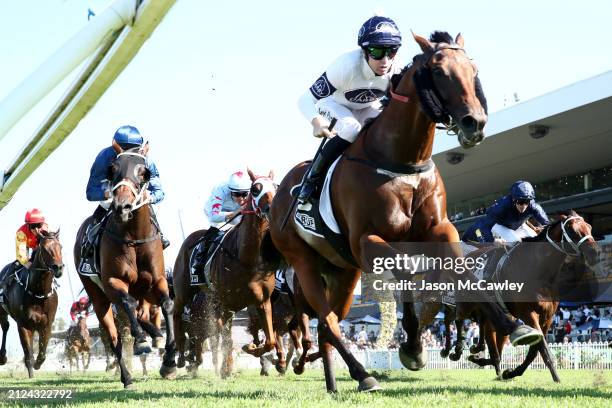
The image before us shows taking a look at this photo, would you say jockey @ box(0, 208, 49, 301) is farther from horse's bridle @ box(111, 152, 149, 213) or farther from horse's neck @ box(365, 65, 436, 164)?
horse's neck @ box(365, 65, 436, 164)

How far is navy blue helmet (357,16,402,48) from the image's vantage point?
6996 millimetres

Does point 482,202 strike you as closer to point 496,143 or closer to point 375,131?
point 496,143

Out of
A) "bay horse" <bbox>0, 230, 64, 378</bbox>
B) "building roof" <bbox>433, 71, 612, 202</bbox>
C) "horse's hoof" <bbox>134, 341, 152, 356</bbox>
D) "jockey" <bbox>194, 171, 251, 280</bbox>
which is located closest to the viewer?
"horse's hoof" <bbox>134, 341, 152, 356</bbox>

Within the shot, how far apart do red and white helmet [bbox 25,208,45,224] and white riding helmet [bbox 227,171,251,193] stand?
4526 millimetres

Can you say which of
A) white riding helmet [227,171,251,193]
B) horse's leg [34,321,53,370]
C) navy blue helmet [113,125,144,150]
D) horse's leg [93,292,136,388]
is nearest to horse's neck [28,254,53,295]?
horse's leg [34,321,53,370]

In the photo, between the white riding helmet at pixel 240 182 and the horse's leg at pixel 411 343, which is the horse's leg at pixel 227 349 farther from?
the horse's leg at pixel 411 343

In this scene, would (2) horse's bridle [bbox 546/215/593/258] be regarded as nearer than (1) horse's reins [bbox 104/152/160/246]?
No

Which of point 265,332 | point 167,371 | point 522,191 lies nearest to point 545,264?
point 522,191

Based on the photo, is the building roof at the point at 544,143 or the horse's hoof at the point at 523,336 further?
the building roof at the point at 544,143

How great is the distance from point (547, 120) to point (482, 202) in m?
7.10

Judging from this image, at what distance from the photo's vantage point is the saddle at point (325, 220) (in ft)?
23.3

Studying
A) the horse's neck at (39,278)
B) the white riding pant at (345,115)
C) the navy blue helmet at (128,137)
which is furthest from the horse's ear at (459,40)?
the horse's neck at (39,278)

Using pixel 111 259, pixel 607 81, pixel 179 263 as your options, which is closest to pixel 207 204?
pixel 179 263

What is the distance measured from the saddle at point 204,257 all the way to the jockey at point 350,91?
4825 mm
